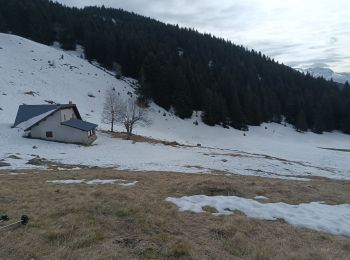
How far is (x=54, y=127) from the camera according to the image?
47688 mm

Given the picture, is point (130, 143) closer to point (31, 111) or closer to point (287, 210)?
point (31, 111)

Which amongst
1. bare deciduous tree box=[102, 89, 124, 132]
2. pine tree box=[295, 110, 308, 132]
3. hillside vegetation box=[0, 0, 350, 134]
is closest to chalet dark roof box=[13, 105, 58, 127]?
bare deciduous tree box=[102, 89, 124, 132]

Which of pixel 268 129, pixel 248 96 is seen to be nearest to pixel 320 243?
pixel 268 129

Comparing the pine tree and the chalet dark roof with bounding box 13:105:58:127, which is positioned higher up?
the pine tree

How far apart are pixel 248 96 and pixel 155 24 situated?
3188 inches

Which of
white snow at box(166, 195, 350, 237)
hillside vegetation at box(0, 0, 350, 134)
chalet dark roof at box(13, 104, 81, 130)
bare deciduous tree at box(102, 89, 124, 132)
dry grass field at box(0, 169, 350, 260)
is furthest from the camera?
hillside vegetation at box(0, 0, 350, 134)

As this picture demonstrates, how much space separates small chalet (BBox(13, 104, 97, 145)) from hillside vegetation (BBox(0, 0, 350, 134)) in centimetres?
3457

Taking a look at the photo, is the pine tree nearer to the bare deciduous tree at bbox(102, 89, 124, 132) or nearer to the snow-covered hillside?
the snow-covered hillside

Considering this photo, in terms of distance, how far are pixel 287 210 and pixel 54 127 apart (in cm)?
4049

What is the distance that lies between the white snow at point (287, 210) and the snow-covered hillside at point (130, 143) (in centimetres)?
1766

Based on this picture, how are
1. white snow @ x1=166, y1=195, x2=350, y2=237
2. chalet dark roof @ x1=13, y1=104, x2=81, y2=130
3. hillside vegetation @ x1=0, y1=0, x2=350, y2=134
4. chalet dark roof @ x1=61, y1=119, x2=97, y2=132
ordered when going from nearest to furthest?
1. white snow @ x1=166, y1=195, x2=350, y2=237
2. chalet dark roof @ x1=61, y1=119, x2=97, y2=132
3. chalet dark roof @ x1=13, y1=104, x2=81, y2=130
4. hillside vegetation @ x1=0, y1=0, x2=350, y2=134

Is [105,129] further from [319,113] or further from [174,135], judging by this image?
[319,113]

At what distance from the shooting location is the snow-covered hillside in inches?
1425

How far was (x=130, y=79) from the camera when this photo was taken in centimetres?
9444
